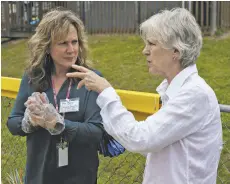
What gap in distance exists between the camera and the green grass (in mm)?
3611

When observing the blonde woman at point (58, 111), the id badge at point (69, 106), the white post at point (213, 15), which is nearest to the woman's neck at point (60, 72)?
the blonde woman at point (58, 111)

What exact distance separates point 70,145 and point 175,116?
0.78 metres

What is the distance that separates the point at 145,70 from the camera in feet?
22.1

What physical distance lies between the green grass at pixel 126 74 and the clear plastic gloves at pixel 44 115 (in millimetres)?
665

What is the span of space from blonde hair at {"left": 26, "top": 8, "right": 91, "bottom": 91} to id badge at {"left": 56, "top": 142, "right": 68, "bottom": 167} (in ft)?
1.04

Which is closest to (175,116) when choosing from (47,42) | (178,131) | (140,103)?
(178,131)

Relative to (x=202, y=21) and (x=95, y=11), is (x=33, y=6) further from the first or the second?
(x=202, y=21)

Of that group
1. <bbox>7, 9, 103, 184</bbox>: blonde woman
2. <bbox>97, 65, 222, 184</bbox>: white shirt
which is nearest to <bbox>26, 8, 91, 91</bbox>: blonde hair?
<bbox>7, 9, 103, 184</bbox>: blonde woman

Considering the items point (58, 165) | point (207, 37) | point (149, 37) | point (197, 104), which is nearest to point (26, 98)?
point (58, 165)

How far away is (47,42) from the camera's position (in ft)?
7.22

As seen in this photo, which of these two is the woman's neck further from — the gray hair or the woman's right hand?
the gray hair

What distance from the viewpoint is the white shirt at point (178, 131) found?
1512 millimetres

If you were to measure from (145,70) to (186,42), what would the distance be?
5.14 meters

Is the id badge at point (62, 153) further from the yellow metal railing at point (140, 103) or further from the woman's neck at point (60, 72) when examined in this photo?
the yellow metal railing at point (140, 103)
